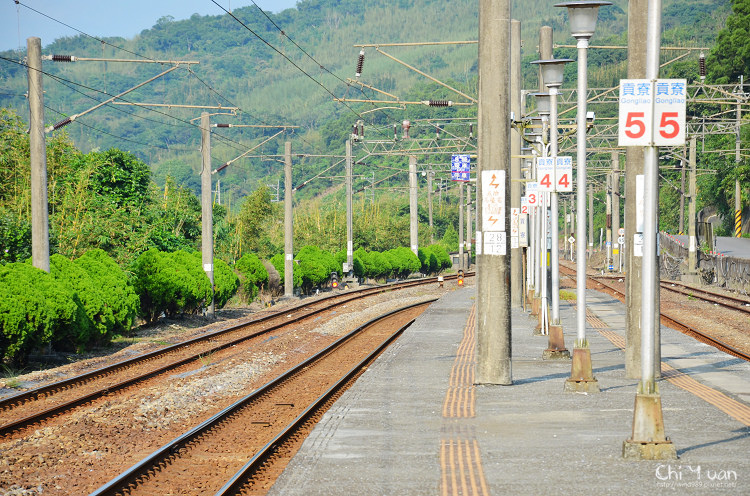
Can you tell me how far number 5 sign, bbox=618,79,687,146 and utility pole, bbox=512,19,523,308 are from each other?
15276 millimetres

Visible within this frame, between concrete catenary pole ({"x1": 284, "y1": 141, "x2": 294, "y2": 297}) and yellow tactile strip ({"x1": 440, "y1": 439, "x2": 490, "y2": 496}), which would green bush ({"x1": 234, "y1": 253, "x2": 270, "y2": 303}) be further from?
yellow tactile strip ({"x1": 440, "y1": 439, "x2": 490, "y2": 496})

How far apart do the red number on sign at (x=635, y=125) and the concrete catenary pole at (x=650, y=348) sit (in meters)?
0.19

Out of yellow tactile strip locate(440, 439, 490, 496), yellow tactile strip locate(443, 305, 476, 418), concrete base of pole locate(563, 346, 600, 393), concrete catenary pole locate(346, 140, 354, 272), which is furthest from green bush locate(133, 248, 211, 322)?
yellow tactile strip locate(440, 439, 490, 496)

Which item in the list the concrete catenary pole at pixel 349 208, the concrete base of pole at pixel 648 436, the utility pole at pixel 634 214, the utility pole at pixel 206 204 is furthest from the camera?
the concrete catenary pole at pixel 349 208

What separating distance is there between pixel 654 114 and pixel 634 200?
5.99 meters

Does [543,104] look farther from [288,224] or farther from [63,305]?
[288,224]

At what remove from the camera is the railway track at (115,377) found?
14.5m

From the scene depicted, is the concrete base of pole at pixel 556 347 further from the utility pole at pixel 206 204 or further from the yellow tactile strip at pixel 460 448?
the utility pole at pixel 206 204

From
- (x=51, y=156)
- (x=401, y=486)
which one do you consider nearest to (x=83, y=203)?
(x=51, y=156)

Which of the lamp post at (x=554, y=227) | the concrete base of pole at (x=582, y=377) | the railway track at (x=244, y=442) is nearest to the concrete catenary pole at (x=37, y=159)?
the railway track at (x=244, y=442)

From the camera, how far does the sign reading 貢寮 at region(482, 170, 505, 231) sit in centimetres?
1536

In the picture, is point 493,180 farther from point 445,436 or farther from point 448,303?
point 448,303

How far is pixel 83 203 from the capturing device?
33.0 metres

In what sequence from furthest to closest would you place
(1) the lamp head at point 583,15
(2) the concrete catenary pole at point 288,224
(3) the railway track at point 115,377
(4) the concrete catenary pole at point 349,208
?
(4) the concrete catenary pole at point 349,208 → (2) the concrete catenary pole at point 288,224 → (1) the lamp head at point 583,15 → (3) the railway track at point 115,377
